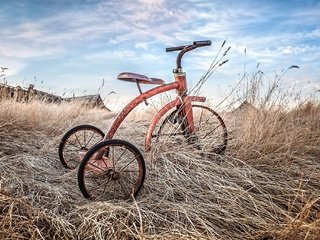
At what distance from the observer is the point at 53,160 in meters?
4.41

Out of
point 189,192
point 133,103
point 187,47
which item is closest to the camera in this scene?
point 189,192

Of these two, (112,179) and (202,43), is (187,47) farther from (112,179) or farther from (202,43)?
(112,179)

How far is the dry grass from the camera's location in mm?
2477

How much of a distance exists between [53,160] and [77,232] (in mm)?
2061

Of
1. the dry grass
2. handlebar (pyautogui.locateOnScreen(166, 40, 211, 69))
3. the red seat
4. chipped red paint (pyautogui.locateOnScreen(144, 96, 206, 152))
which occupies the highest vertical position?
handlebar (pyautogui.locateOnScreen(166, 40, 211, 69))

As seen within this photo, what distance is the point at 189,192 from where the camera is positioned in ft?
10.4

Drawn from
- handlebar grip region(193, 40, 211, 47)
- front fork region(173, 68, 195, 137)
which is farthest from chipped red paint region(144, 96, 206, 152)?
handlebar grip region(193, 40, 211, 47)

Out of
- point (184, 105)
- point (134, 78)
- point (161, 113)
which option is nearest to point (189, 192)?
point (161, 113)

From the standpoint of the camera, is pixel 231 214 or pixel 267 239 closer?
pixel 267 239

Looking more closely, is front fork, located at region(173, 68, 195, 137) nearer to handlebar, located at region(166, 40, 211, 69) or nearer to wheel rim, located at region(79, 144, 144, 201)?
handlebar, located at region(166, 40, 211, 69)

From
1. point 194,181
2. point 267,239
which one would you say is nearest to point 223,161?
point 194,181

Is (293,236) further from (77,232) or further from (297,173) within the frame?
(297,173)

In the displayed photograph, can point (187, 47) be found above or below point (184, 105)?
above

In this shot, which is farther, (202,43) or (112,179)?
(202,43)
